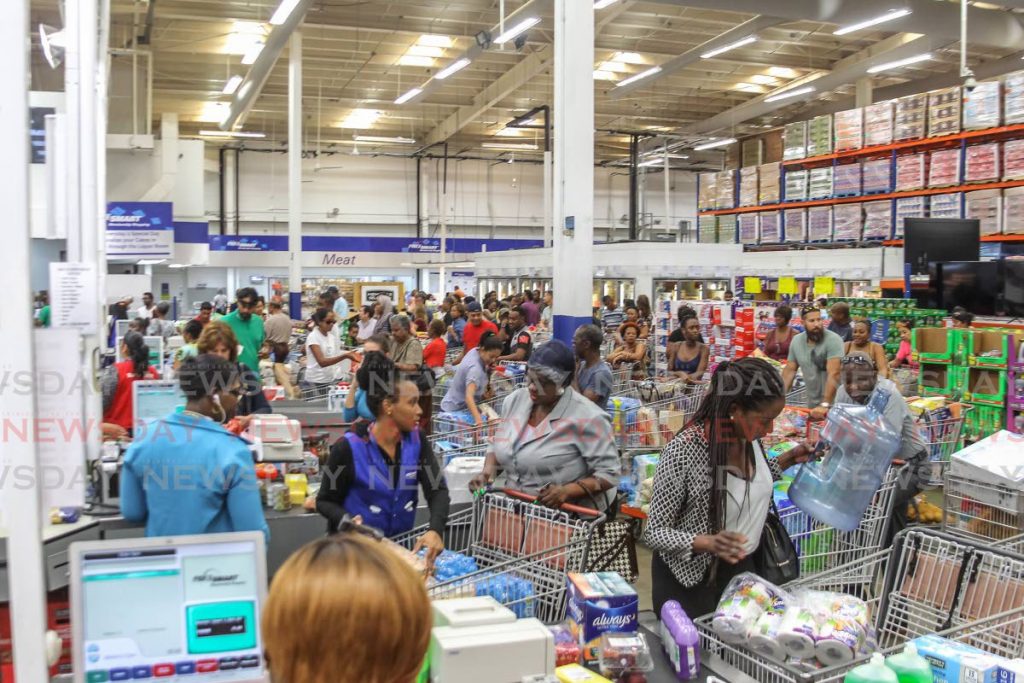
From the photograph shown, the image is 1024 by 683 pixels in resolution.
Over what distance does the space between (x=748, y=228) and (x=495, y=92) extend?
24.9ft

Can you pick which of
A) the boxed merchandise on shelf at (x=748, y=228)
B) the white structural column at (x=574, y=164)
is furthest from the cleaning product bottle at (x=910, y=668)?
the boxed merchandise on shelf at (x=748, y=228)

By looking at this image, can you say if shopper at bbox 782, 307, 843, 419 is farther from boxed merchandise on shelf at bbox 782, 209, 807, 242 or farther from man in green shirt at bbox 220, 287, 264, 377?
boxed merchandise on shelf at bbox 782, 209, 807, 242

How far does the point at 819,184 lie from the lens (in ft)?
57.6

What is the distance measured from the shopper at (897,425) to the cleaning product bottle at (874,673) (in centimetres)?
273

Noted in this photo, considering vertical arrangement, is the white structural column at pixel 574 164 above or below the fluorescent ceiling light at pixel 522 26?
below

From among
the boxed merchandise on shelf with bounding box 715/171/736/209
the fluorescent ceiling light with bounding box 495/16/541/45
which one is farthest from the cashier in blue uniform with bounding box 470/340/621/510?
the boxed merchandise on shelf with bounding box 715/171/736/209

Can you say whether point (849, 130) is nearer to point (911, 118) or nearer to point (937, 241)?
point (911, 118)

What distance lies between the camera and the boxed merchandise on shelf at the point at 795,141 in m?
17.9

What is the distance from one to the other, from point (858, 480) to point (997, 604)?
1024 mm

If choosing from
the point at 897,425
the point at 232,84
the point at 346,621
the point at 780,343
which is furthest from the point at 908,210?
the point at 346,621

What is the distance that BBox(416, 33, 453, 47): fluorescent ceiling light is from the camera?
Result: 63.9ft

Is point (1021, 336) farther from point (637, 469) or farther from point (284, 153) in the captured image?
point (284, 153)

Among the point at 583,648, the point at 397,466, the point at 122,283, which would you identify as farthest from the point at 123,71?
the point at 583,648

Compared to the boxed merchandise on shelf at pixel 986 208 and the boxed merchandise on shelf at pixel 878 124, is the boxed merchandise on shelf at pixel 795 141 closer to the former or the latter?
the boxed merchandise on shelf at pixel 878 124
